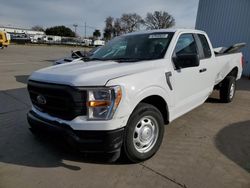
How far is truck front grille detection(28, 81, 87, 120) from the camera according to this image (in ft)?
8.68

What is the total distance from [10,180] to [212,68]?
13.0 ft

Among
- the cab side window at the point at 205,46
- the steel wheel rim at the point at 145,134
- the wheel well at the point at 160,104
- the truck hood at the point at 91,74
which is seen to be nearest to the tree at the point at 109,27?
the cab side window at the point at 205,46

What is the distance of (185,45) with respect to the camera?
409 centimetres

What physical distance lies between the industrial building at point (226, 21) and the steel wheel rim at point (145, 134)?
1098cm

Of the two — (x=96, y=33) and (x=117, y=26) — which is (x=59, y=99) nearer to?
(x=117, y=26)

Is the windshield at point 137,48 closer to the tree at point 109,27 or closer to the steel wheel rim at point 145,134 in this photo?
the steel wheel rim at point 145,134

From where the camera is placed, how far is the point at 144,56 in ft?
12.1

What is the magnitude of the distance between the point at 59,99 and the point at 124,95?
30.9 inches

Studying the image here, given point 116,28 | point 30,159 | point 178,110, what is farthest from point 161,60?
point 116,28

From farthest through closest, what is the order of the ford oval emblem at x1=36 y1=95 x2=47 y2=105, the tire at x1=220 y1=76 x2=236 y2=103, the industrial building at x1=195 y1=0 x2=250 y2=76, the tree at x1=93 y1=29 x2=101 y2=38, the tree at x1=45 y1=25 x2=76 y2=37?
the tree at x1=93 y1=29 x2=101 y2=38, the tree at x1=45 y1=25 x2=76 y2=37, the industrial building at x1=195 y1=0 x2=250 y2=76, the tire at x1=220 y1=76 x2=236 y2=103, the ford oval emblem at x1=36 y1=95 x2=47 y2=105

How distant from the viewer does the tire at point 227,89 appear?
5875 millimetres

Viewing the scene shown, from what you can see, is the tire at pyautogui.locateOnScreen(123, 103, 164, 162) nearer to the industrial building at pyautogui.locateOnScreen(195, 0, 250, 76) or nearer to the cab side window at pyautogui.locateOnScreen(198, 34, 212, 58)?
the cab side window at pyautogui.locateOnScreen(198, 34, 212, 58)

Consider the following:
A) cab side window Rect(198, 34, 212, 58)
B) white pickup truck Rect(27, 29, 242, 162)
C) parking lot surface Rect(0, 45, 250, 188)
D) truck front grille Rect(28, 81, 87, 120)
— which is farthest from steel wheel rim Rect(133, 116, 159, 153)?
cab side window Rect(198, 34, 212, 58)

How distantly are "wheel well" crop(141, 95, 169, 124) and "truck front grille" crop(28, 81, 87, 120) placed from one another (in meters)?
0.97
